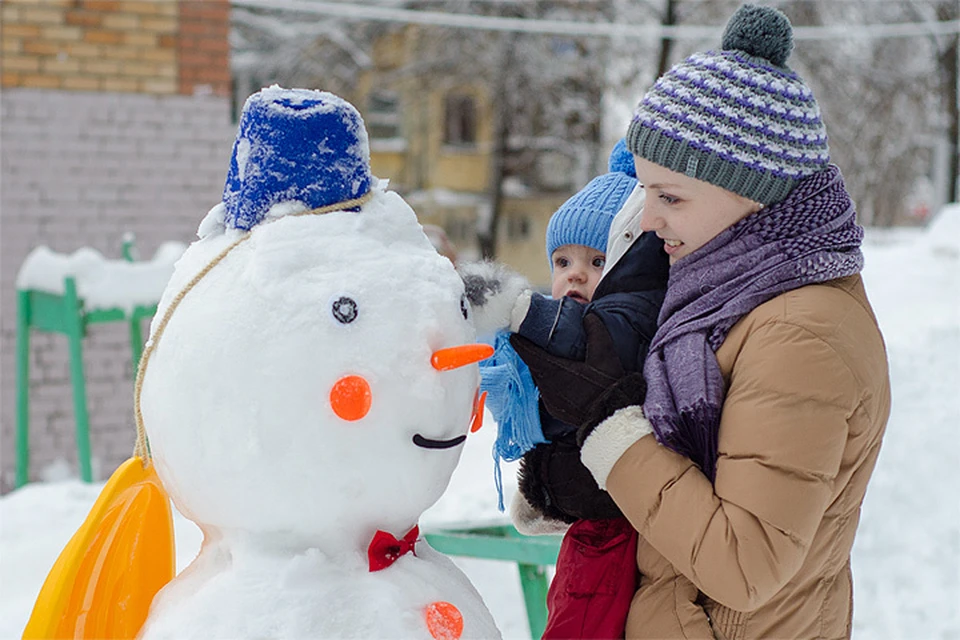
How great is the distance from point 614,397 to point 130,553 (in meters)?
0.91

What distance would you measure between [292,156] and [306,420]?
45 cm

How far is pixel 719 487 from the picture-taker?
1490 mm

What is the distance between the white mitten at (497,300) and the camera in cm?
167

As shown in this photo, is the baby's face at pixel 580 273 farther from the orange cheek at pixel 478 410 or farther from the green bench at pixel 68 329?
the green bench at pixel 68 329

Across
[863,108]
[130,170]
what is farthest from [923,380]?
[863,108]

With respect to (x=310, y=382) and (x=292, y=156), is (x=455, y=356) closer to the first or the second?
(x=310, y=382)

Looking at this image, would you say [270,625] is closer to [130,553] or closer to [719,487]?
[130,553]

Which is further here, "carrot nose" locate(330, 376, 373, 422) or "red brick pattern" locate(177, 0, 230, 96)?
"red brick pattern" locate(177, 0, 230, 96)

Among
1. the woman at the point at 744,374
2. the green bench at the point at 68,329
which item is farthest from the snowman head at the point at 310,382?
the green bench at the point at 68,329

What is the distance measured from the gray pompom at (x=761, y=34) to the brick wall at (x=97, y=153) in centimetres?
493

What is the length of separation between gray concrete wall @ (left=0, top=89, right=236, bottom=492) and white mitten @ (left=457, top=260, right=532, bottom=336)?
4.71 m

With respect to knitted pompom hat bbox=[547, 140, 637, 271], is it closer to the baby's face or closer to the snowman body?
the baby's face

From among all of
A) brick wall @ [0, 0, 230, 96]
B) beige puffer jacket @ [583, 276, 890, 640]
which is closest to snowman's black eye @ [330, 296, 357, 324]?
beige puffer jacket @ [583, 276, 890, 640]

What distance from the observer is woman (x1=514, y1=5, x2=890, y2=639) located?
1.46 metres
